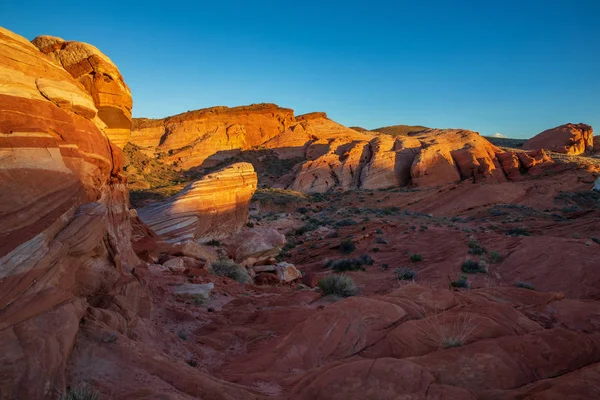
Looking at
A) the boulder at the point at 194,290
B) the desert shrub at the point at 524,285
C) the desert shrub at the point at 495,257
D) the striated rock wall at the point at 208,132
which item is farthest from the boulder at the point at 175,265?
the striated rock wall at the point at 208,132

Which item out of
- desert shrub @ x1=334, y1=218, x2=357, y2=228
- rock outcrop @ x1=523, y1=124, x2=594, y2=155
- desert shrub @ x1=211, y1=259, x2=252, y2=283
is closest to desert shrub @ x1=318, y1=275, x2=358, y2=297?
desert shrub @ x1=211, y1=259, x2=252, y2=283

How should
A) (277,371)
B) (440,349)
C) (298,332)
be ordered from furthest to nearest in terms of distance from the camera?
1. (298,332)
2. (277,371)
3. (440,349)

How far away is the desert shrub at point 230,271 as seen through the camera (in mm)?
11516

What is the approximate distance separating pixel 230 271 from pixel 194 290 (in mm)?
3156

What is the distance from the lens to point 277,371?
195 inches

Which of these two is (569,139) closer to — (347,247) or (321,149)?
(321,149)

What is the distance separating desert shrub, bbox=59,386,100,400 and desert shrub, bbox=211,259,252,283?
842 cm

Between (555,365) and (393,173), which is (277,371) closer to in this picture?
(555,365)

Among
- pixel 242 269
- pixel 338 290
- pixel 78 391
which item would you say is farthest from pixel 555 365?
pixel 242 269

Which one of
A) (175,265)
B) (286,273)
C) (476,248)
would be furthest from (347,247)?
(175,265)

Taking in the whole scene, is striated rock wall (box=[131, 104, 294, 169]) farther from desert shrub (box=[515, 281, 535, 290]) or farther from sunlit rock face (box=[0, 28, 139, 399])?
desert shrub (box=[515, 281, 535, 290])

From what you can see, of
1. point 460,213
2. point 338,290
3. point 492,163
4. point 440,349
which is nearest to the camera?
point 440,349

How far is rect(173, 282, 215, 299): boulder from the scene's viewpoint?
8.51m

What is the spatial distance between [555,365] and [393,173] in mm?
40032
